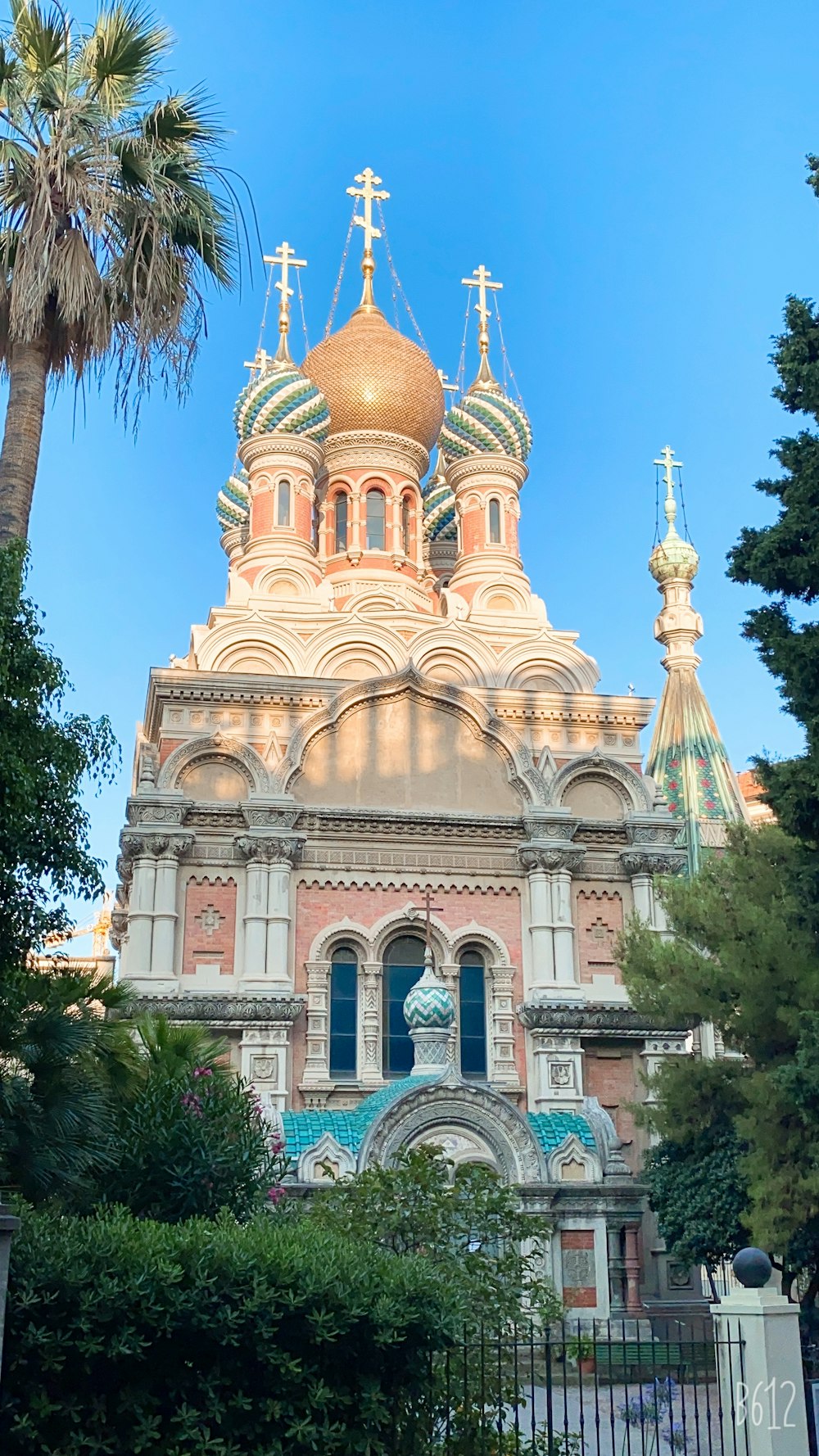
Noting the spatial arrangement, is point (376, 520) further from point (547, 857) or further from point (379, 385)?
point (547, 857)

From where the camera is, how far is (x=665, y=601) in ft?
138

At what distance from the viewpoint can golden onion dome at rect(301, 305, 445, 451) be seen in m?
35.8

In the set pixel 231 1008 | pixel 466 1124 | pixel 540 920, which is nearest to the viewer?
pixel 466 1124

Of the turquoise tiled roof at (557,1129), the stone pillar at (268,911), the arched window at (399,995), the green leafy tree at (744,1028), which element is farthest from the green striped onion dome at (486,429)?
the turquoise tiled roof at (557,1129)

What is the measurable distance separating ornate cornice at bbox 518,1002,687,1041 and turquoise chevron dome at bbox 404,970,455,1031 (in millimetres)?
2894

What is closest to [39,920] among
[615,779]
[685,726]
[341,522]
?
[615,779]

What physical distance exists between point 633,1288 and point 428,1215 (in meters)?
7.55

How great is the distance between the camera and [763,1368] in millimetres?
9953

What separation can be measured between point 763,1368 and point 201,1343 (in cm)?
378

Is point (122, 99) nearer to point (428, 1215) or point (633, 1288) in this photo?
point (428, 1215)

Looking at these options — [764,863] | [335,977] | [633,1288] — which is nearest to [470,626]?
[335,977]

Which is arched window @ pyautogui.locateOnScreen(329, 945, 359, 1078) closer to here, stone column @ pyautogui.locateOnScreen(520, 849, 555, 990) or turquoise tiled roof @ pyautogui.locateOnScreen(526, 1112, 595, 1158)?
stone column @ pyautogui.locateOnScreen(520, 849, 555, 990)

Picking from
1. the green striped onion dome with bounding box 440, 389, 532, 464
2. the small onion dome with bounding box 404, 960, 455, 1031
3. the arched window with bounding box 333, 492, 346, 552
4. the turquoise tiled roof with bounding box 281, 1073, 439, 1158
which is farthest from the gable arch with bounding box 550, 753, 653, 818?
the green striped onion dome with bounding box 440, 389, 532, 464

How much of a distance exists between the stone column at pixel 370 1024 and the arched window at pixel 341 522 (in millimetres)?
13072
